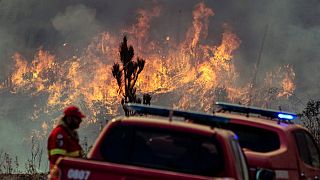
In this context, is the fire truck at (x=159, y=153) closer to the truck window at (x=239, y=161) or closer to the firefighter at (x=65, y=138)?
the truck window at (x=239, y=161)

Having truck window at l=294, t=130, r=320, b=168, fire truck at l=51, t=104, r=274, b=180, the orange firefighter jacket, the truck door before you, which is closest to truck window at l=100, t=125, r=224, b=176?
fire truck at l=51, t=104, r=274, b=180

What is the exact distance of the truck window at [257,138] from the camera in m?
6.61

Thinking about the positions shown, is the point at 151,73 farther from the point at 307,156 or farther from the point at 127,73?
the point at 307,156

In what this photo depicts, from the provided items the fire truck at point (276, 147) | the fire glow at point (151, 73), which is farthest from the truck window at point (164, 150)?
the fire glow at point (151, 73)

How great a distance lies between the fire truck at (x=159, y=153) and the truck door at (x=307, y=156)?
1950 millimetres

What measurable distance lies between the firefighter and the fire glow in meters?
53.6

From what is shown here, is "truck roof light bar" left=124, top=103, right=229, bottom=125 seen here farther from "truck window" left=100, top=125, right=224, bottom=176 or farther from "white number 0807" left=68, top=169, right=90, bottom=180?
"white number 0807" left=68, top=169, right=90, bottom=180

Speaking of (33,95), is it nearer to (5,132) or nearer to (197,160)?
(5,132)

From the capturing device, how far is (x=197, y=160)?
4.45 m

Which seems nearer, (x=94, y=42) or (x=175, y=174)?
(x=175, y=174)

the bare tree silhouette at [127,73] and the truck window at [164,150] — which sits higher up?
the bare tree silhouette at [127,73]

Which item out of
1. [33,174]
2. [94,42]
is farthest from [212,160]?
[94,42]

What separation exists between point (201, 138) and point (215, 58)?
65760 millimetres

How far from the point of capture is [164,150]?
4660mm
